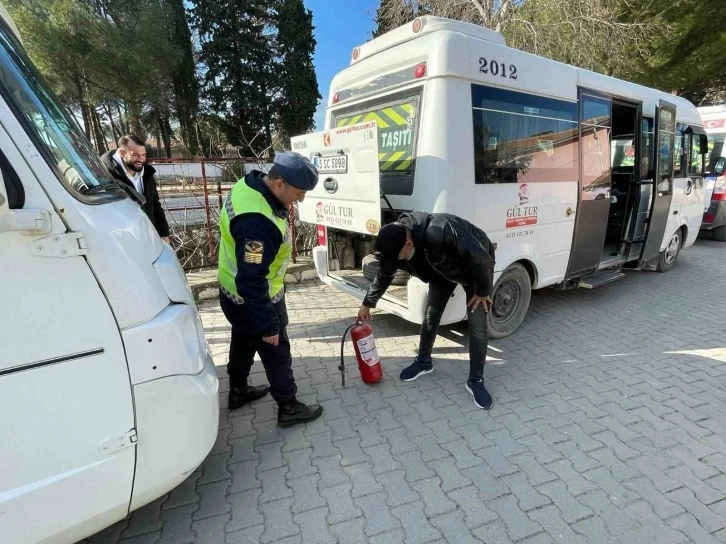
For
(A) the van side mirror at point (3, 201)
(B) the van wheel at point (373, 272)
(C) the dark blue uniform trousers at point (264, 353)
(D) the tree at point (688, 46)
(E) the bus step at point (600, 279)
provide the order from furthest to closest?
(D) the tree at point (688, 46) → (E) the bus step at point (600, 279) → (B) the van wheel at point (373, 272) → (C) the dark blue uniform trousers at point (264, 353) → (A) the van side mirror at point (3, 201)

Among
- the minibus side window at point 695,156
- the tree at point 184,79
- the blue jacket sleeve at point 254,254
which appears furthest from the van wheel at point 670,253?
the tree at point 184,79

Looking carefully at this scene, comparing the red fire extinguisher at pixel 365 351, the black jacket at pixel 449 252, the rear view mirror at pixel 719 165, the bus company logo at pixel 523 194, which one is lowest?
the red fire extinguisher at pixel 365 351

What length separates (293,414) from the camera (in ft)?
8.75

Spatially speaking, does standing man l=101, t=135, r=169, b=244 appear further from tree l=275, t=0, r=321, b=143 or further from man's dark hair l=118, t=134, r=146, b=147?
tree l=275, t=0, r=321, b=143

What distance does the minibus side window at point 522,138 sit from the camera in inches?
129

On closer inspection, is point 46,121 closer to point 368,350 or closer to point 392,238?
point 392,238

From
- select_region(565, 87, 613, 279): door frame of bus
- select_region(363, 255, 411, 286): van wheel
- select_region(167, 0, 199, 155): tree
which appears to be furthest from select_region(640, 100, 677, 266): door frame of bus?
select_region(167, 0, 199, 155): tree

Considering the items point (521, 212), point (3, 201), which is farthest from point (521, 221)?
point (3, 201)

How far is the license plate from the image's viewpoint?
3.53 metres

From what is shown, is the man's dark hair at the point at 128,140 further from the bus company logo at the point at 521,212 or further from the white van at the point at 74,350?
the bus company logo at the point at 521,212

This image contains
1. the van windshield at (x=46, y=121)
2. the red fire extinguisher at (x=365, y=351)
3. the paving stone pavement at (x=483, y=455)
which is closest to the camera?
the van windshield at (x=46, y=121)

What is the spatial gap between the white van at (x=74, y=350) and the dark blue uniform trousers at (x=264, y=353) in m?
0.70

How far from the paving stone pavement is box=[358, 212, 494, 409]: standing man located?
51 cm

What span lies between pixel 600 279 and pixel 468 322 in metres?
2.78
